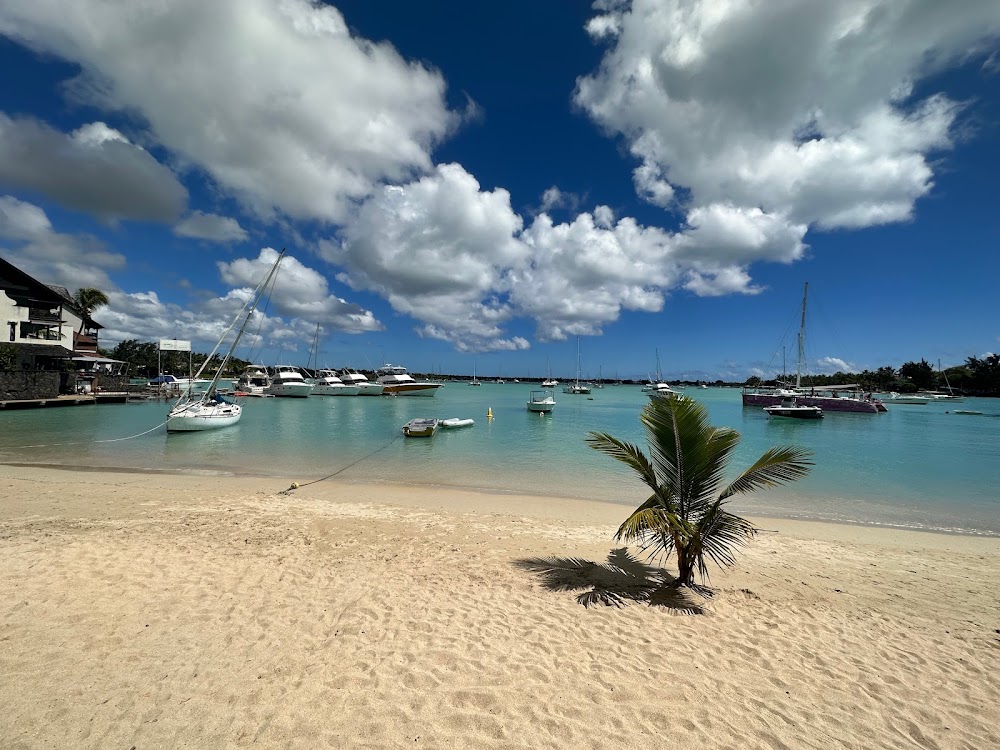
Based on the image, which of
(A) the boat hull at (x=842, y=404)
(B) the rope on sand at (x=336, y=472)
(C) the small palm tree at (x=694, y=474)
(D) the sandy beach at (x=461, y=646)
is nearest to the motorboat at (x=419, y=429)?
(B) the rope on sand at (x=336, y=472)

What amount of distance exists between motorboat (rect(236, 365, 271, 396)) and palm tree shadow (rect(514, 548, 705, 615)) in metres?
74.2

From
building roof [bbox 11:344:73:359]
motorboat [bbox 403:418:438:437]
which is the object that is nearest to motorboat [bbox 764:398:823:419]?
motorboat [bbox 403:418:438:437]

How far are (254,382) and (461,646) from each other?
287 feet

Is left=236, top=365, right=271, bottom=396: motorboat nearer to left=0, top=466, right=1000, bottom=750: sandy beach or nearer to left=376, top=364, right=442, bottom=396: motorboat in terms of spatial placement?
left=376, top=364, right=442, bottom=396: motorboat

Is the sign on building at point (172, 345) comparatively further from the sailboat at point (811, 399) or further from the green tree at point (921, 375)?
the green tree at point (921, 375)

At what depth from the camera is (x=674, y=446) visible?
6.79 meters

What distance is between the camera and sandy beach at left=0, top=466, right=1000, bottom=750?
11.8 feet

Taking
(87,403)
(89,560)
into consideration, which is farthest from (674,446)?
(87,403)

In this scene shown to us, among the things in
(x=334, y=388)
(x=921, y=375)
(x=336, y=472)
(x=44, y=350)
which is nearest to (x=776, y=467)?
(x=336, y=472)

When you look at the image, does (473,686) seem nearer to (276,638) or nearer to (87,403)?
(276,638)

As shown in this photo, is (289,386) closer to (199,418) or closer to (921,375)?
(199,418)

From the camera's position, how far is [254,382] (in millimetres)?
80875

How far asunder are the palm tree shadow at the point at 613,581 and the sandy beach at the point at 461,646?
5 cm

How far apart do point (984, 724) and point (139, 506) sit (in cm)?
1466
